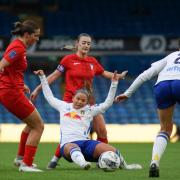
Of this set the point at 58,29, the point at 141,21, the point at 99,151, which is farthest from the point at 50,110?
the point at 99,151

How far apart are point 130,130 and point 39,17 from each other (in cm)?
680

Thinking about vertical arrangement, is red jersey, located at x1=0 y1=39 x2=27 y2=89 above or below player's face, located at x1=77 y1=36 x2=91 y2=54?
below

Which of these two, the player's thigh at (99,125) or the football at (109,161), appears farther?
the player's thigh at (99,125)

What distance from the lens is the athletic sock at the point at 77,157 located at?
905 centimetres

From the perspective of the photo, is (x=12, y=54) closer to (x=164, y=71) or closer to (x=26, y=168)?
(x=26, y=168)

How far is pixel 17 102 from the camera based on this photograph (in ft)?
30.5

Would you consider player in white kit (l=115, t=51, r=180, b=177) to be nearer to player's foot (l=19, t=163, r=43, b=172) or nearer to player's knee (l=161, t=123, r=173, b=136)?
player's knee (l=161, t=123, r=173, b=136)

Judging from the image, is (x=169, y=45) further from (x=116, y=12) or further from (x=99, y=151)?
(x=99, y=151)

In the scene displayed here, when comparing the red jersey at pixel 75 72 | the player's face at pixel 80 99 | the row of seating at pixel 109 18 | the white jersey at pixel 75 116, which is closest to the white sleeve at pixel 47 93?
the white jersey at pixel 75 116

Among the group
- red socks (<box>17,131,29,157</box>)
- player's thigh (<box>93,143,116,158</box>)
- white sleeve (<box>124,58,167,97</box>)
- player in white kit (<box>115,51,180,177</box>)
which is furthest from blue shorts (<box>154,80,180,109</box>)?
red socks (<box>17,131,29,157</box>)

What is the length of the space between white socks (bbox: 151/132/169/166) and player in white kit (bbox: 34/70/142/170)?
101 centimetres

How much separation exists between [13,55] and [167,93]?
1913mm

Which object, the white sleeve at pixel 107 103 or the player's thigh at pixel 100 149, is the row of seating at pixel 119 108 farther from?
the player's thigh at pixel 100 149

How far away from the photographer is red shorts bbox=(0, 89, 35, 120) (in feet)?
30.5
